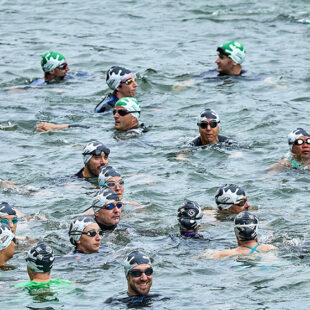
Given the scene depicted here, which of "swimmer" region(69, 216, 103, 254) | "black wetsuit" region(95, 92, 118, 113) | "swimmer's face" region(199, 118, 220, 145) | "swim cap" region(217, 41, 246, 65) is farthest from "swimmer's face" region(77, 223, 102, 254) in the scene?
"swim cap" region(217, 41, 246, 65)

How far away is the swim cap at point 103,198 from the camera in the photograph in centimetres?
1773

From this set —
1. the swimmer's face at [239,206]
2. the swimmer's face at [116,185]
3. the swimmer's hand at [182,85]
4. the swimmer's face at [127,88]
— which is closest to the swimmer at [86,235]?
the swimmer's face at [116,185]

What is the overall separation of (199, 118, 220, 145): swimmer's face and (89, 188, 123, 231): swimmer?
16.5 feet

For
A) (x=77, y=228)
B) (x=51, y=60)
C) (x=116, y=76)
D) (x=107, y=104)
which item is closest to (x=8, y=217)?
(x=77, y=228)

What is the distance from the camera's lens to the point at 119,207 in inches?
704

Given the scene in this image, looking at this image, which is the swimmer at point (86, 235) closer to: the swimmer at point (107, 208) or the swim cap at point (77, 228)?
the swim cap at point (77, 228)

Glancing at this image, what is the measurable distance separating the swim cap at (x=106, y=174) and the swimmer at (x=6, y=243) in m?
3.76

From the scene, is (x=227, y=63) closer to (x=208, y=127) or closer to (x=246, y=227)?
(x=208, y=127)

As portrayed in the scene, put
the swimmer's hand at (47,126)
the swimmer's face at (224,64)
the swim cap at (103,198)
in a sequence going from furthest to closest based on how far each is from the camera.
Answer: the swimmer's face at (224,64) < the swimmer's hand at (47,126) < the swim cap at (103,198)

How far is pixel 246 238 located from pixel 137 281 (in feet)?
9.36

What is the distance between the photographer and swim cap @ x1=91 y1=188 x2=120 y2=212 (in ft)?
58.2

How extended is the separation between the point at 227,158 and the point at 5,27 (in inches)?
658

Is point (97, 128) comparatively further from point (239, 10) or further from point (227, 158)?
point (239, 10)

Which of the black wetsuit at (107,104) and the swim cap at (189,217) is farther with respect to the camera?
the black wetsuit at (107,104)
